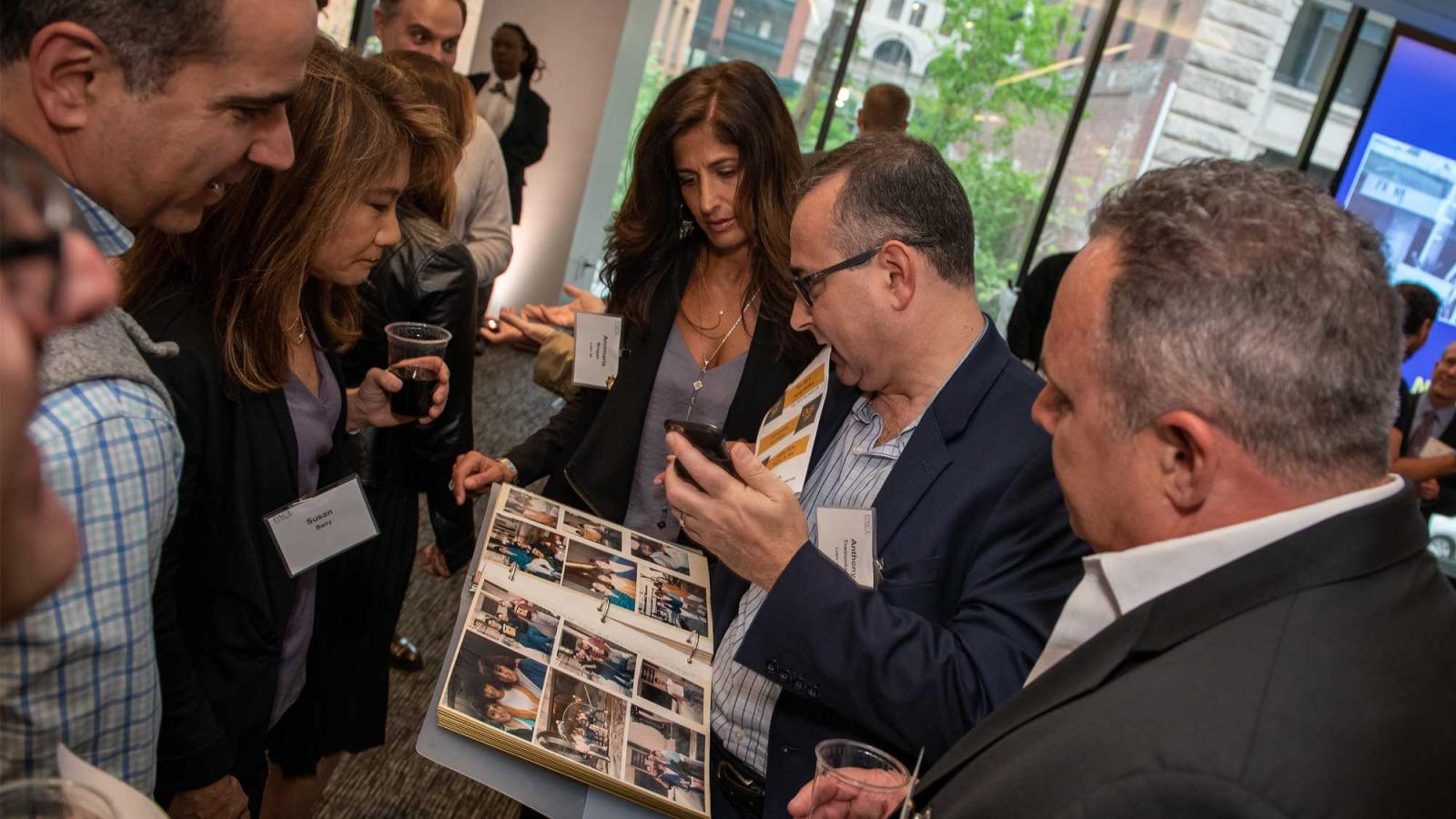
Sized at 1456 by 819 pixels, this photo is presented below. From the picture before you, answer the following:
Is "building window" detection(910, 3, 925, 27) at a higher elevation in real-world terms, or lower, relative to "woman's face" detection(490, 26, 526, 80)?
higher

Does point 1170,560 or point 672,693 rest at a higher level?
point 1170,560

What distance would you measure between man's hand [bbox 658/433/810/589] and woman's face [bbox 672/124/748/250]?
95 centimetres

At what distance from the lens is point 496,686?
1.24m

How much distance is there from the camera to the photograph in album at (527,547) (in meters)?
1.55

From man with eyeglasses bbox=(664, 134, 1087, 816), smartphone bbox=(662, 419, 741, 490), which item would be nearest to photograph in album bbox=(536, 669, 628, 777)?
man with eyeglasses bbox=(664, 134, 1087, 816)

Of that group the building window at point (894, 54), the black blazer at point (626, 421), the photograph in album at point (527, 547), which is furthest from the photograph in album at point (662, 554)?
the building window at point (894, 54)

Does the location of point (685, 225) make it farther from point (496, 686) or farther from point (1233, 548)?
point (1233, 548)

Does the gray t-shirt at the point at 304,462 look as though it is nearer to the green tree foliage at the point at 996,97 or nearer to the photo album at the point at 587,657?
the photo album at the point at 587,657

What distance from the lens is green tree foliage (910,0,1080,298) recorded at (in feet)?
24.1

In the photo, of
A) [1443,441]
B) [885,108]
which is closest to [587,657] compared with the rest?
[885,108]

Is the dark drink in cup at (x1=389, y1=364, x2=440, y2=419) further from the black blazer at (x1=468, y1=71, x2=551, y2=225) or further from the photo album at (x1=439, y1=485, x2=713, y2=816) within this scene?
the black blazer at (x1=468, y1=71, x2=551, y2=225)

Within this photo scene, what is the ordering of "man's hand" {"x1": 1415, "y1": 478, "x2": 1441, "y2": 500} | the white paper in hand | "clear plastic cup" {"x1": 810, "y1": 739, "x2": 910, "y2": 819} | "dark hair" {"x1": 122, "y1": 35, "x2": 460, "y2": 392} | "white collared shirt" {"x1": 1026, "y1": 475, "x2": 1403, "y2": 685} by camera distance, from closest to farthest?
1. "white collared shirt" {"x1": 1026, "y1": 475, "x2": 1403, "y2": 685}
2. "clear plastic cup" {"x1": 810, "y1": 739, "x2": 910, "y2": 819}
3. "dark hair" {"x1": 122, "y1": 35, "x2": 460, "y2": 392}
4. the white paper in hand
5. "man's hand" {"x1": 1415, "y1": 478, "x2": 1441, "y2": 500}

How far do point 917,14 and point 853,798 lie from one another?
7.30 meters

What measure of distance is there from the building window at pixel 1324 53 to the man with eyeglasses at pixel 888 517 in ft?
23.9
